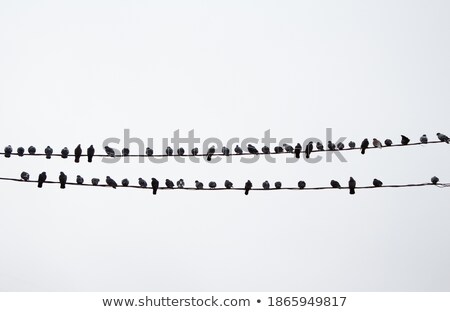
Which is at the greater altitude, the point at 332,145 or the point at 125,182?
the point at 332,145

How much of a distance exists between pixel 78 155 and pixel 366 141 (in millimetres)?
6529

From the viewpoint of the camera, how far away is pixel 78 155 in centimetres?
1186

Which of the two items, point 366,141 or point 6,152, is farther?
point 366,141

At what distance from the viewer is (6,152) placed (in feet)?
38.5
